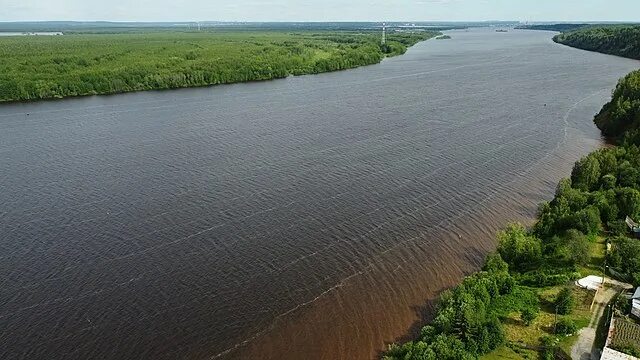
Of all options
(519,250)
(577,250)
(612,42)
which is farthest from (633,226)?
(612,42)

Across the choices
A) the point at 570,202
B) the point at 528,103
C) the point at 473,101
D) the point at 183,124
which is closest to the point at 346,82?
the point at 473,101

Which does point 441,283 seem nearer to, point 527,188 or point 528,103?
point 527,188

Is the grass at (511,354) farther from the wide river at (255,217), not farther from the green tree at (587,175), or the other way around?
the green tree at (587,175)

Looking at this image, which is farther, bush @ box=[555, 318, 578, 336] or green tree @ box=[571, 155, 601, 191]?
green tree @ box=[571, 155, 601, 191]

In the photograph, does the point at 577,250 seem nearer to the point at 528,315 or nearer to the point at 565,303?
the point at 565,303

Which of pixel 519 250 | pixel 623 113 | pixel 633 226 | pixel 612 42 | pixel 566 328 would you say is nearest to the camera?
pixel 566 328

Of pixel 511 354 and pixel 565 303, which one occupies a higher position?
pixel 565 303

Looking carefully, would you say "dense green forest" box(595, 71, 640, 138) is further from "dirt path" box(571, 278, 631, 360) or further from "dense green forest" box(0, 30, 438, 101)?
"dense green forest" box(0, 30, 438, 101)

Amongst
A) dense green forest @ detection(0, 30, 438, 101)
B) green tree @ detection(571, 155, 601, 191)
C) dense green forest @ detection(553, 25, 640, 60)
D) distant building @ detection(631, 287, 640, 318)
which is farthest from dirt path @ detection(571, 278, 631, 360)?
dense green forest @ detection(553, 25, 640, 60)
